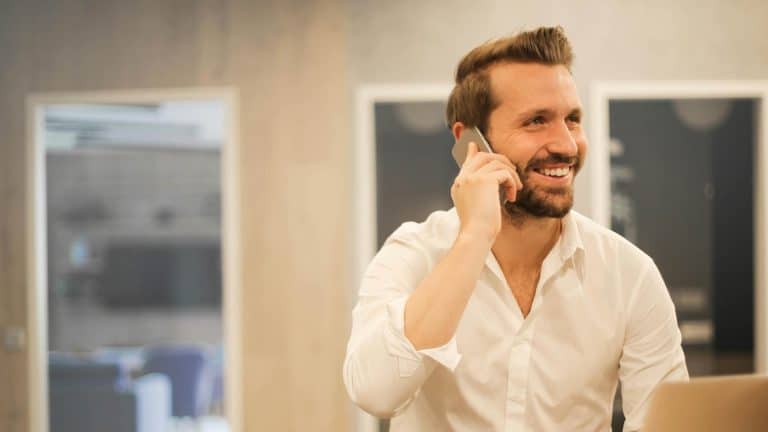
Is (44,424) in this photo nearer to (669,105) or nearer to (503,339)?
(669,105)

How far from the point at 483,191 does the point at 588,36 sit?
3414 mm

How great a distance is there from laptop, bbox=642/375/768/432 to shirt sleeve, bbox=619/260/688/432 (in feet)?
1.54

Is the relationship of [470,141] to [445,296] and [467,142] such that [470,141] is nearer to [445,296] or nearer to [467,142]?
[467,142]

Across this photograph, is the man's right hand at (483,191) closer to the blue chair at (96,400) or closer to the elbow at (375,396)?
the elbow at (375,396)

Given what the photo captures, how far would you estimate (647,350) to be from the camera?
1.29 m

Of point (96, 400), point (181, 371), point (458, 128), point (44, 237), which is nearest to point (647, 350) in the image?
point (458, 128)

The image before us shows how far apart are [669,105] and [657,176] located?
0.37 m

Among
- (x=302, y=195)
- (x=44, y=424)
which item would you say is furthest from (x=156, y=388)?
(x=302, y=195)

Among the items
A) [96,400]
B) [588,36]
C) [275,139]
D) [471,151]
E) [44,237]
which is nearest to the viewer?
[471,151]

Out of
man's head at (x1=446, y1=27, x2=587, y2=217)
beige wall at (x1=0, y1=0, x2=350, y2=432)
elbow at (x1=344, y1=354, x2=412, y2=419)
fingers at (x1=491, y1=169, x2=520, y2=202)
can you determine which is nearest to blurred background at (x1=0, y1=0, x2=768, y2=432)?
beige wall at (x1=0, y1=0, x2=350, y2=432)

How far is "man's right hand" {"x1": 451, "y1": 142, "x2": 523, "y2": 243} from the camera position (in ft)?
4.17

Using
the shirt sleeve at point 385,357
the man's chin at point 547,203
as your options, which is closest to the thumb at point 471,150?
the man's chin at point 547,203

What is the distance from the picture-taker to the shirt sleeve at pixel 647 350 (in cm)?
128

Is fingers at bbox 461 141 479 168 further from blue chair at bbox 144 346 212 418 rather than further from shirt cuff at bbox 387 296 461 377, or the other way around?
blue chair at bbox 144 346 212 418
